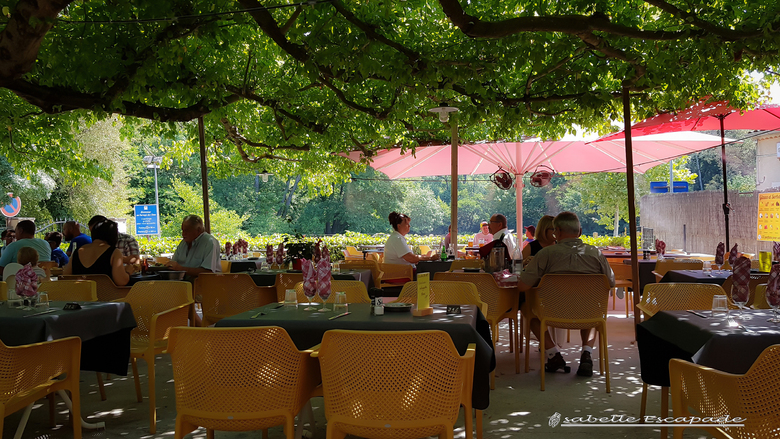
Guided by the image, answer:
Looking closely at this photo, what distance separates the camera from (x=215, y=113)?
322 inches

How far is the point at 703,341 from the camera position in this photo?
2922mm

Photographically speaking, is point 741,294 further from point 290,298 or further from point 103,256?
point 103,256

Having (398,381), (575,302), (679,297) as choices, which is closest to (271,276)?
(575,302)

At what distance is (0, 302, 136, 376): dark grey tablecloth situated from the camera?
352 centimetres

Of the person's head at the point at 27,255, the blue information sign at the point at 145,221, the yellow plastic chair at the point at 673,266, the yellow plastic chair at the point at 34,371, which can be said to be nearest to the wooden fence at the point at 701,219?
the yellow plastic chair at the point at 673,266

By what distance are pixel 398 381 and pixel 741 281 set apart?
6.82 feet

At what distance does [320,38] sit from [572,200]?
1891 inches

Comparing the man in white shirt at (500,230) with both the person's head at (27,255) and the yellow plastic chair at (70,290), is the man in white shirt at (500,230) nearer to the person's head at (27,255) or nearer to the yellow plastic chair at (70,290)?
the yellow plastic chair at (70,290)

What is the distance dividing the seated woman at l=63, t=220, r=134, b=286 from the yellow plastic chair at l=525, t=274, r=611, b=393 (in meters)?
3.80

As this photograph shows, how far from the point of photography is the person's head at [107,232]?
5.81m

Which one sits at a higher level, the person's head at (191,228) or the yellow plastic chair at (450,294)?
the person's head at (191,228)

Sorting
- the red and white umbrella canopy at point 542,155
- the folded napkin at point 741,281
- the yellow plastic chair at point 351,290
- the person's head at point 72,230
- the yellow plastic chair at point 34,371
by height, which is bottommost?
the yellow plastic chair at point 34,371

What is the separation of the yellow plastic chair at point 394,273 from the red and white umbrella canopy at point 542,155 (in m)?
3.87

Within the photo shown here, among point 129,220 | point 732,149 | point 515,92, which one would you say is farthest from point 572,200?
point 515,92
